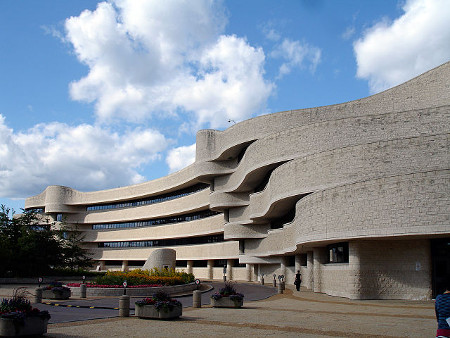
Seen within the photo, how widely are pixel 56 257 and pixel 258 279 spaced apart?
2311cm

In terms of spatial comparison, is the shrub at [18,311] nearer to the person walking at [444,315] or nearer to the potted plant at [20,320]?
the potted plant at [20,320]

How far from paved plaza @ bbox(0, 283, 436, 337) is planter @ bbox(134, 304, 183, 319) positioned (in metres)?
0.28

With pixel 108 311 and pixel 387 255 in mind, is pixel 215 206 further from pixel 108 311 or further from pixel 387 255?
pixel 108 311

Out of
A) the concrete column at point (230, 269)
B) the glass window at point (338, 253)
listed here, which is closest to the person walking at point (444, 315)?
the glass window at point (338, 253)

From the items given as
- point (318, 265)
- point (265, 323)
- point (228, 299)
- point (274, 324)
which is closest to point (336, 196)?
point (318, 265)

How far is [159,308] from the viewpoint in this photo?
16.0 metres

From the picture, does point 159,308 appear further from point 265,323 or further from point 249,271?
point 249,271

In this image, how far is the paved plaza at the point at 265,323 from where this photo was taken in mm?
12570

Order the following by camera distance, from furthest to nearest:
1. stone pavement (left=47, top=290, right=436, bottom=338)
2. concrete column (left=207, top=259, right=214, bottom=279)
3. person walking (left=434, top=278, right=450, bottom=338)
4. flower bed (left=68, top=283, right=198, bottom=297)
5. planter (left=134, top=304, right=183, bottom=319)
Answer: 1. concrete column (left=207, top=259, right=214, bottom=279)
2. flower bed (left=68, top=283, right=198, bottom=297)
3. planter (left=134, top=304, right=183, bottom=319)
4. stone pavement (left=47, top=290, right=436, bottom=338)
5. person walking (left=434, top=278, right=450, bottom=338)

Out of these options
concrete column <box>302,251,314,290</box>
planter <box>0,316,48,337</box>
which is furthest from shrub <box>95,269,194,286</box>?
planter <box>0,316,48,337</box>

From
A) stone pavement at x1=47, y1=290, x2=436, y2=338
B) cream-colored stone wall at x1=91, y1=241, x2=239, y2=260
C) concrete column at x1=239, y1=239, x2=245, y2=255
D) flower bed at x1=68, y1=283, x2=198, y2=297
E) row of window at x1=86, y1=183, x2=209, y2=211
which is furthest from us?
row of window at x1=86, y1=183, x2=209, y2=211

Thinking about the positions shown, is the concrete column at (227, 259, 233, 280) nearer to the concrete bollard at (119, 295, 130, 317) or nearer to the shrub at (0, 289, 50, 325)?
the concrete bollard at (119, 295, 130, 317)

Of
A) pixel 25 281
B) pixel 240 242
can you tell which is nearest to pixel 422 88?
pixel 240 242

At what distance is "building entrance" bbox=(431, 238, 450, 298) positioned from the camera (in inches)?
899
